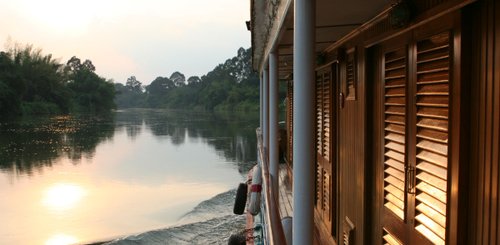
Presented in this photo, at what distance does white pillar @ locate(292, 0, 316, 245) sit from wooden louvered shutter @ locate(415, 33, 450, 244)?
50 centimetres

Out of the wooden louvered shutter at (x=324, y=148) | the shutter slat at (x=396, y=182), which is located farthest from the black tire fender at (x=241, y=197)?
the shutter slat at (x=396, y=182)

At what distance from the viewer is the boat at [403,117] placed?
61.7 inches

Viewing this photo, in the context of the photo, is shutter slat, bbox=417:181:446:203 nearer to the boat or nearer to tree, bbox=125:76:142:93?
the boat

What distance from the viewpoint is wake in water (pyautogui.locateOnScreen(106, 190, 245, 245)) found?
25.4 ft

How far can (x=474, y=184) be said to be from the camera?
1.60 meters

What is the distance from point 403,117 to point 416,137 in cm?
22

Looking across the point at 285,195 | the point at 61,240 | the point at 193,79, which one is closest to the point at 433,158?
the point at 285,195

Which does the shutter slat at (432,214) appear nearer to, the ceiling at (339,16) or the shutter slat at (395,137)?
the shutter slat at (395,137)

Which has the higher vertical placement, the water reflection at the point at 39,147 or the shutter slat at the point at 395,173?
the shutter slat at the point at 395,173

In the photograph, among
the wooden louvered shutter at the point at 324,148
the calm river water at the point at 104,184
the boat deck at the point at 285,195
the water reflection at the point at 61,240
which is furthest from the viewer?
the calm river water at the point at 104,184

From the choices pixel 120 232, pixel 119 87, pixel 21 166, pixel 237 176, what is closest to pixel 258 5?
pixel 120 232

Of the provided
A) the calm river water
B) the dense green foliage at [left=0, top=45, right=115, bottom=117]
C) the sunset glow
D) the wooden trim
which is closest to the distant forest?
the dense green foliage at [left=0, top=45, right=115, bottom=117]

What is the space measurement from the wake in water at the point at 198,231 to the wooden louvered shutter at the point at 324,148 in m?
2.86

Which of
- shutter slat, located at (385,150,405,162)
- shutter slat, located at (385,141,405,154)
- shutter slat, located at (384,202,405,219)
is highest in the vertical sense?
shutter slat, located at (385,141,405,154)
